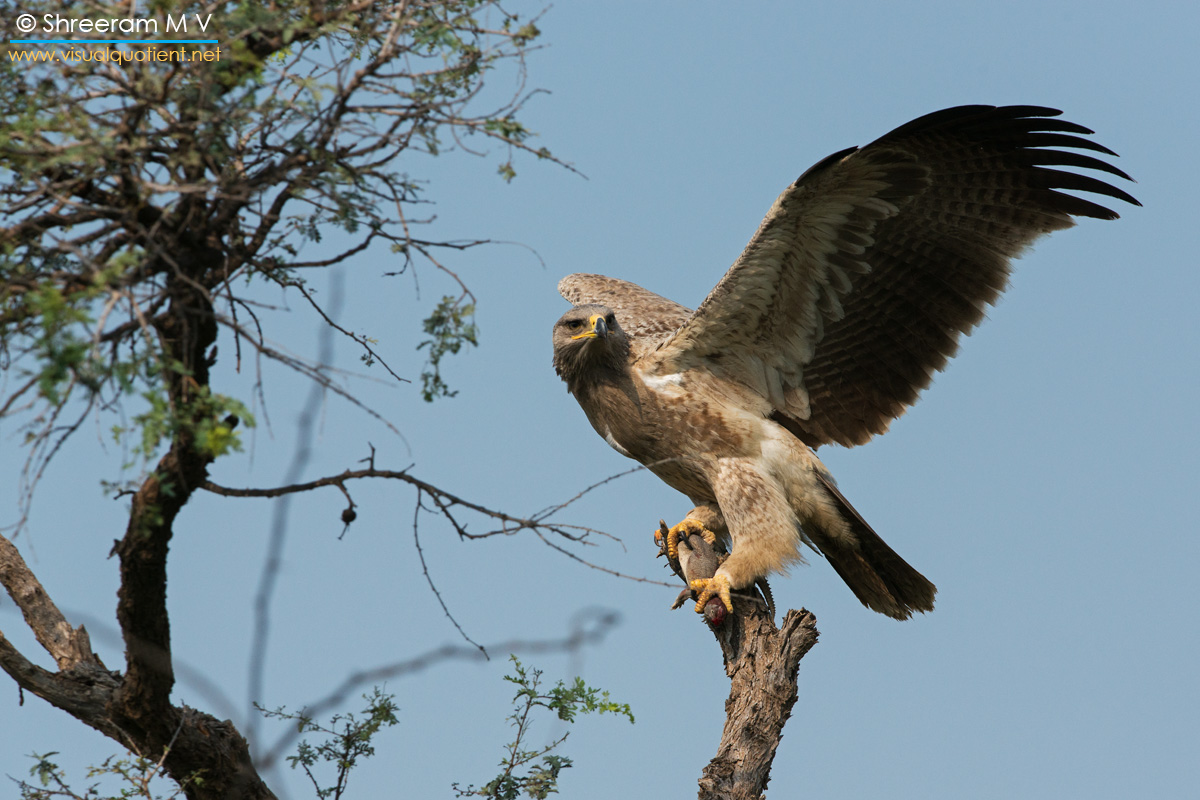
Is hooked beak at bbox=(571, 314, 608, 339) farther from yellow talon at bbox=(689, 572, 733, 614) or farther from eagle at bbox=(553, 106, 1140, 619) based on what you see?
yellow talon at bbox=(689, 572, 733, 614)

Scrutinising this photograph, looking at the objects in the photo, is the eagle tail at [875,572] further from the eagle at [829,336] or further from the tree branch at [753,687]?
the tree branch at [753,687]

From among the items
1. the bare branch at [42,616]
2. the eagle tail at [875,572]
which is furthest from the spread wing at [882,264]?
the bare branch at [42,616]

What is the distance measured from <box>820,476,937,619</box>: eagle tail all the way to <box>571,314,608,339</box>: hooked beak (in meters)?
1.32

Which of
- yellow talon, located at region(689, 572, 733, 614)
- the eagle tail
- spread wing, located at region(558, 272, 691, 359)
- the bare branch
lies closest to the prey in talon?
yellow talon, located at region(689, 572, 733, 614)

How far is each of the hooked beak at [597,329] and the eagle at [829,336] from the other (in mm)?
18

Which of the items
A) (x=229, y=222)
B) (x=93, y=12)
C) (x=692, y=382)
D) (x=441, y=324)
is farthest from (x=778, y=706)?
(x=93, y=12)

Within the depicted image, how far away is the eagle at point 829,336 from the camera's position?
4.54 meters

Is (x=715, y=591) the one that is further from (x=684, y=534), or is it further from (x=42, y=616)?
(x=42, y=616)

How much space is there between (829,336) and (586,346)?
1.25 m

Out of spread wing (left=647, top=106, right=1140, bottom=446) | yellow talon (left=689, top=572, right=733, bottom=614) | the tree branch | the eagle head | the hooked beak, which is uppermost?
spread wing (left=647, top=106, right=1140, bottom=446)

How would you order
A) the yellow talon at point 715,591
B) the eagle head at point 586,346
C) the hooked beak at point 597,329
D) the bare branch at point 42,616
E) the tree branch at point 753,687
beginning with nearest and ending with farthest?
1. the bare branch at point 42,616
2. the tree branch at point 753,687
3. the yellow talon at point 715,591
4. the hooked beak at point 597,329
5. the eagle head at point 586,346

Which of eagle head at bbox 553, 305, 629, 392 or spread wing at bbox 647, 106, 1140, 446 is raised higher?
spread wing at bbox 647, 106, 1140, 446

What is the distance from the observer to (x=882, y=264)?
4.89 meters

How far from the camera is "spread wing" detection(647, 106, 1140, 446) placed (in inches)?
178
